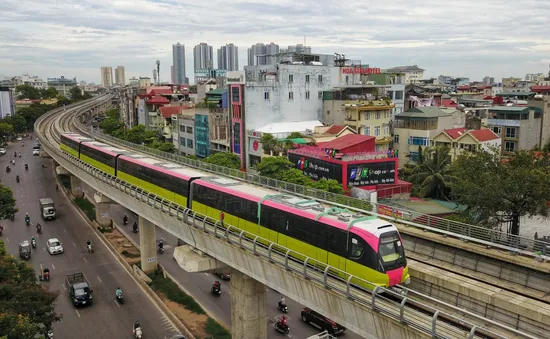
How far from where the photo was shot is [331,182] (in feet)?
128

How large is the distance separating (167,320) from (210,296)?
14.2ft

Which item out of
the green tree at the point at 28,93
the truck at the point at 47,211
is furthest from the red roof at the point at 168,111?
the green tree at the point at 28,93

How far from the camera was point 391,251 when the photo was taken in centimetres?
1684

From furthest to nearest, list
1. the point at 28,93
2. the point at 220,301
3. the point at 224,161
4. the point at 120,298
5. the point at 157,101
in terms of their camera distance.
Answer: the point at 28,93 → the point at 157,101 → the point at 224,161 → the point at 220,301 → the point at 120,298

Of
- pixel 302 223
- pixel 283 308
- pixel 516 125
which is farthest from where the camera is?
pixel 516 125

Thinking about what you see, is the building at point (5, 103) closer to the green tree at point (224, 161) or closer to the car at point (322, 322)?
the green tree at point (224, 161)

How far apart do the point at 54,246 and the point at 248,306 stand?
26.0 meters

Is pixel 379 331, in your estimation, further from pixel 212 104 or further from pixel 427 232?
pixel 212 104

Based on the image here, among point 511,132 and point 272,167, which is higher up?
point 511,132

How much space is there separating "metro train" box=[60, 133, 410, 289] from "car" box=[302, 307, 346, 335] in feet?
28.8

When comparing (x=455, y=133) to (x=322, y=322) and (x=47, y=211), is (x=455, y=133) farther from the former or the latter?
(x=47, y=211)

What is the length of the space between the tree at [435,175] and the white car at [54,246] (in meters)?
33.3

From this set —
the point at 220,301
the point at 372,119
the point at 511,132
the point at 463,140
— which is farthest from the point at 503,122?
the point at 220,301

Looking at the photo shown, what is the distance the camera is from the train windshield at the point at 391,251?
16.5 metres
